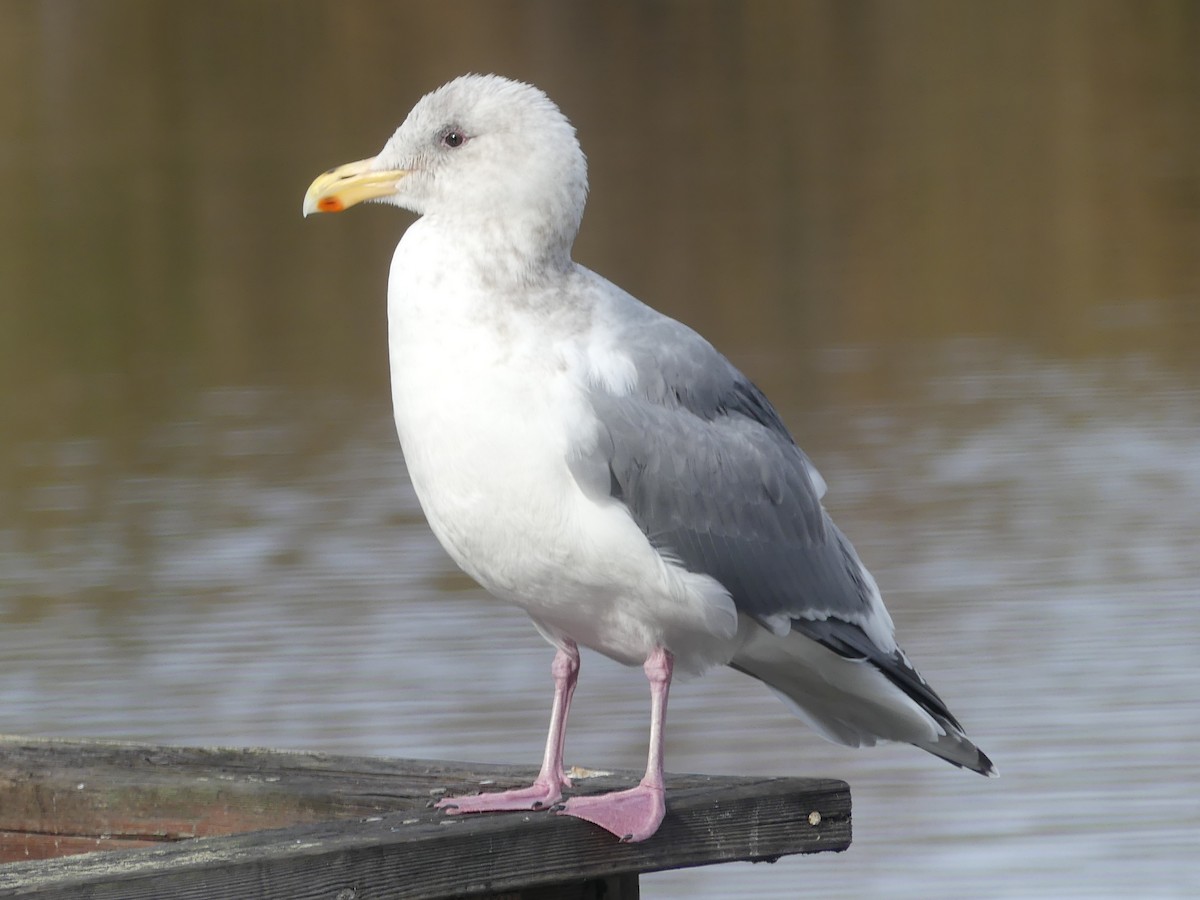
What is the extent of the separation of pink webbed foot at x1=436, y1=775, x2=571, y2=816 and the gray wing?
1.23 ft

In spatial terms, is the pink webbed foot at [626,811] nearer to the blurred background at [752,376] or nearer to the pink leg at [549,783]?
the pink leg at [549,783]

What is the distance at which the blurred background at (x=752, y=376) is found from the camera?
569 centimetres

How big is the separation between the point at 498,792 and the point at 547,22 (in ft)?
58.2

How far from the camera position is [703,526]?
328 cm

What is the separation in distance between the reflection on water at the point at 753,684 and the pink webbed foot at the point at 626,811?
82.6 inches

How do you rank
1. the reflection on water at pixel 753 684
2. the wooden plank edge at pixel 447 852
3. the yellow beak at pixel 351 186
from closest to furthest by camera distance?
1. the wooden plank edge at pixel 447 852
2. the yellow beak at pixel 351 186
3. the reflection on water at pixel 753 684

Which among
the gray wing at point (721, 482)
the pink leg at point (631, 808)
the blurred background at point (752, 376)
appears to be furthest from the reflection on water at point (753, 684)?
the pink leg at point (631, 808)

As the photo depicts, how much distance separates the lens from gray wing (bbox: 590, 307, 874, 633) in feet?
10.4

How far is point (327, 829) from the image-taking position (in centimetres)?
284

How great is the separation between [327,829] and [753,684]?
11.0 ft

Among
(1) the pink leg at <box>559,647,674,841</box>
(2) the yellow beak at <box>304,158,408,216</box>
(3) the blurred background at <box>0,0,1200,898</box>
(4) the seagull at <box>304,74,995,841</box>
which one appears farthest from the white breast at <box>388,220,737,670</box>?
(3) the blurred background at <box>0,0,1200,898</box>

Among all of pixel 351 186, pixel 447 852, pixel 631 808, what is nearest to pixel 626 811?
pixel 631 808

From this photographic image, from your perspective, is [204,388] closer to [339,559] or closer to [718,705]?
[339,559]

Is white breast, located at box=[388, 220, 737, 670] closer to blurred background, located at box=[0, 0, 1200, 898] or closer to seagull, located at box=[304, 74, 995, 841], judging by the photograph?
seagull, located at box=[304, 74, 995, 841]
